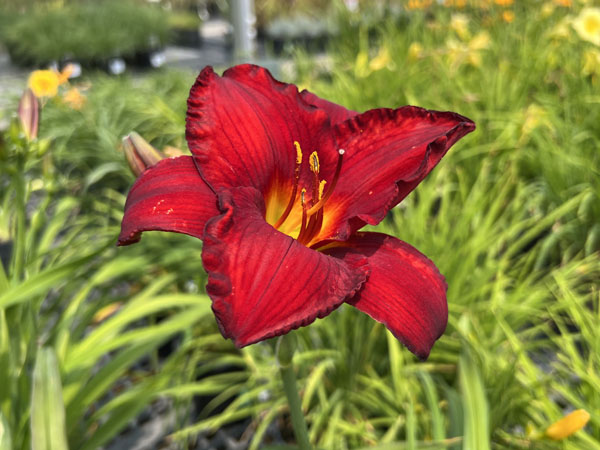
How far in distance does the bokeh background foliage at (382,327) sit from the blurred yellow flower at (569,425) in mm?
47

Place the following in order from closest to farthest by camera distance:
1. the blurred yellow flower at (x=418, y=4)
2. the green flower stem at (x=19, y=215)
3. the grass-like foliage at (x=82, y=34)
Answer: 1. the green flower stem at (x=19, y=215)
2. the blurred yellow flower at (x=418, y=4)
3. the grass-like foliage at (x=82, y=34)

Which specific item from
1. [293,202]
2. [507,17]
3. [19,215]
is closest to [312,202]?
[293,202]

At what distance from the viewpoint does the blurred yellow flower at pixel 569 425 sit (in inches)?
27.1

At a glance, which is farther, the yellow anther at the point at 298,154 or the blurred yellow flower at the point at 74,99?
the blurred yellow flower at the point at 74,99

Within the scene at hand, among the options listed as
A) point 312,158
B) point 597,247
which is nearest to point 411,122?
point 312,158

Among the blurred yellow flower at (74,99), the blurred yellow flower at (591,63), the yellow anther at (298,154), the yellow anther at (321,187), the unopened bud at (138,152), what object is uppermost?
the yellow anther at (298,154)

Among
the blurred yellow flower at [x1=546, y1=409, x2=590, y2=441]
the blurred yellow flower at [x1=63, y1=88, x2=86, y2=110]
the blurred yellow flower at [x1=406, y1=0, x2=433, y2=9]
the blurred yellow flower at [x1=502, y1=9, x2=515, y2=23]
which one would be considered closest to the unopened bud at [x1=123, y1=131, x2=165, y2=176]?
the blurred yellow flower at [x1=546, y1=409, x2=590, y2=441]

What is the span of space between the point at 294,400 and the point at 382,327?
0.61 metres

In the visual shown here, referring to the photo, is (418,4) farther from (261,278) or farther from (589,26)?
(261,278)

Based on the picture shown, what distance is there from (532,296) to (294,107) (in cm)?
80

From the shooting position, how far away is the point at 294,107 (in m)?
0.57

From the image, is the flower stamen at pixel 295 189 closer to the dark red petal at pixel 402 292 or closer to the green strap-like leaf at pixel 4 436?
the dark red petal at pixel 402 292

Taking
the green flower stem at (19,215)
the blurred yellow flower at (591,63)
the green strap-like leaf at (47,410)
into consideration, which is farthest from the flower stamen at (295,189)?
the blurred yellow flower at (591,63)

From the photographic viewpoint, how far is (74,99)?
7.63 ft
